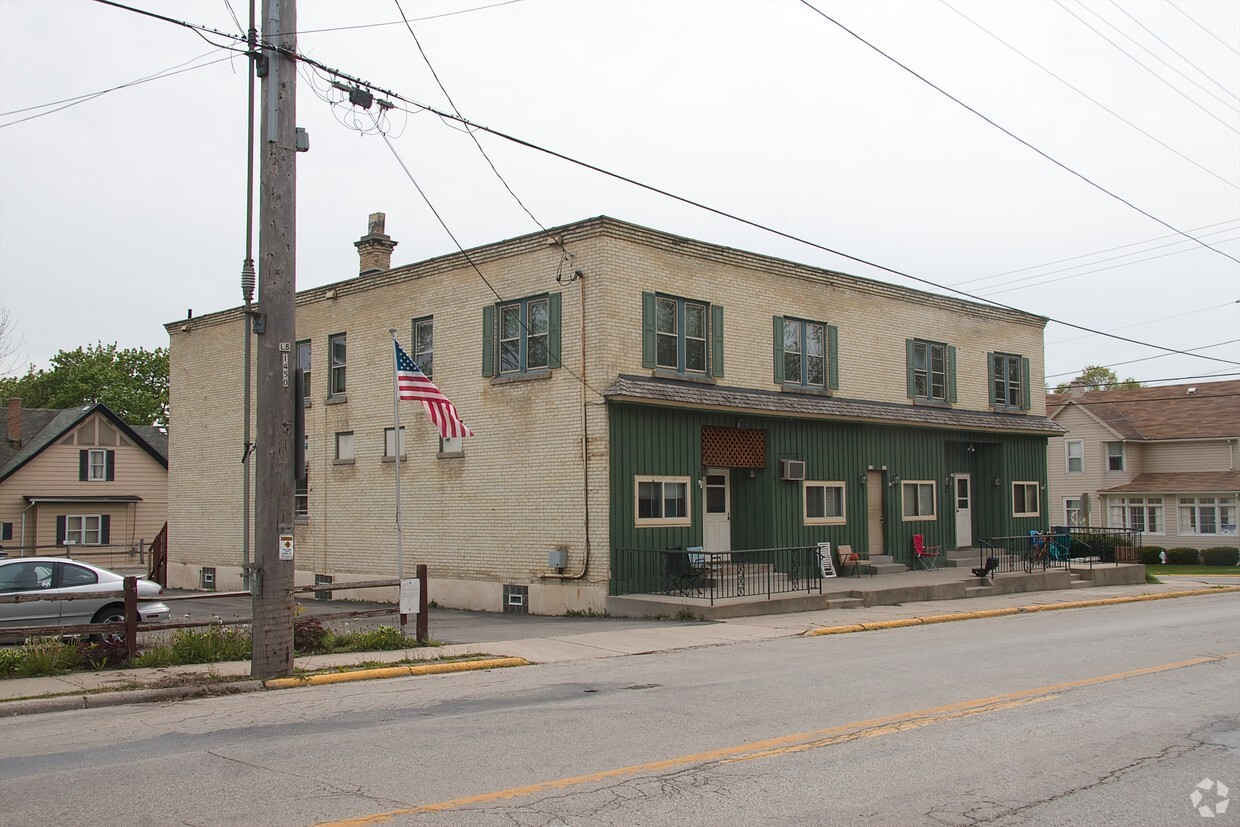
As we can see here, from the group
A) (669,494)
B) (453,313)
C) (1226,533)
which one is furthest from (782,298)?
(1226,533)

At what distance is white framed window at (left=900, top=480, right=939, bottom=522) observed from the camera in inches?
1086

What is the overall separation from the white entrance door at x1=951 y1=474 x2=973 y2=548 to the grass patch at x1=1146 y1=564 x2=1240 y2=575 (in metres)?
11.8

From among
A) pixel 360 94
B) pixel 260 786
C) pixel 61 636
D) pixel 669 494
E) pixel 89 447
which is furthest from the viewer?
pixel 89 447

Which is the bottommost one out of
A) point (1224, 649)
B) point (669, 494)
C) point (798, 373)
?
point (1224, 649)

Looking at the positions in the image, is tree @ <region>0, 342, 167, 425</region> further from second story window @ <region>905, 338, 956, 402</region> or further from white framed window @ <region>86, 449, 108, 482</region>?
second story window @ <region>905, 338, 956, 402</region>

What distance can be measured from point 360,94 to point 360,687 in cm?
762

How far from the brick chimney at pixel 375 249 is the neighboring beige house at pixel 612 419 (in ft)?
0.18

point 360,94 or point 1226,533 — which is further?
point 1226,533

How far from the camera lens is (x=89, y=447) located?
4694 cm

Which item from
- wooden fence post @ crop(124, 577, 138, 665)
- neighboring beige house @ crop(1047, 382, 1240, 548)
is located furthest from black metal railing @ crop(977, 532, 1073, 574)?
wooden fence post @ crop(124, 577, 138, 665)

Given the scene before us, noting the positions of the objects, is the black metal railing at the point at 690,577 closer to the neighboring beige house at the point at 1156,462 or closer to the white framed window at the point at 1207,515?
the neighboring beige house at the point at 1156,462

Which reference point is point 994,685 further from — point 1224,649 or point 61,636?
Answer: point 61,636

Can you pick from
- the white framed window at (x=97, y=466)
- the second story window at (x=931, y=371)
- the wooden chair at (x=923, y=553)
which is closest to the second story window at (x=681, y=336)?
the second story window at (x=931, y=371)

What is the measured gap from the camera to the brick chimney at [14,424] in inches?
1812
